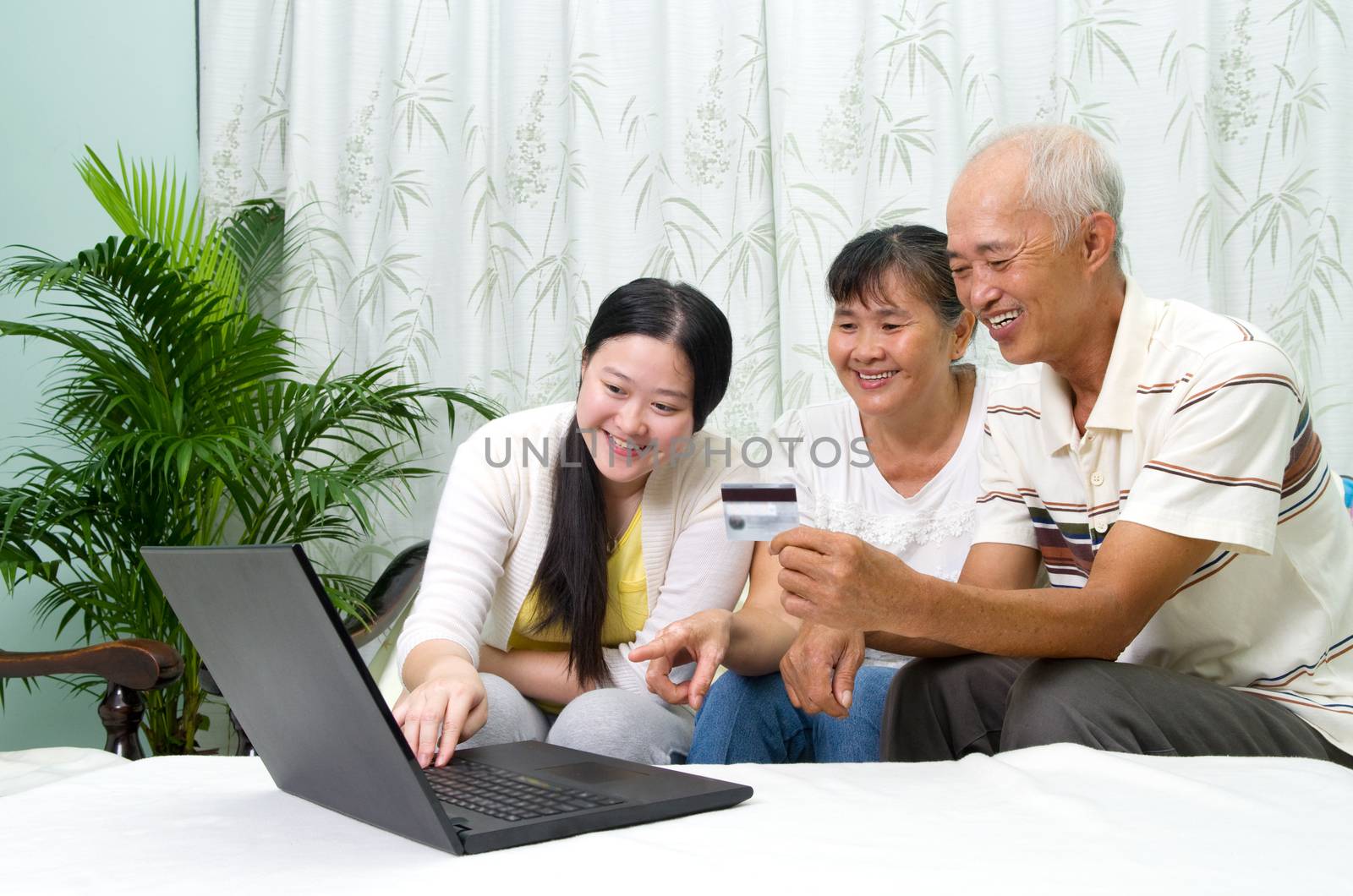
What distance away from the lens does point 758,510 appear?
3.78 feet

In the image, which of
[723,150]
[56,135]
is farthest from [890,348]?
[56,135]

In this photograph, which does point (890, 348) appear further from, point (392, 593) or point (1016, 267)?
point (392, 593)

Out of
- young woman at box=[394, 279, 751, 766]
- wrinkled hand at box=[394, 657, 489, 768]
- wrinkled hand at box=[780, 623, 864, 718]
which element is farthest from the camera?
young woman at box=[394, 279, 751, 766]

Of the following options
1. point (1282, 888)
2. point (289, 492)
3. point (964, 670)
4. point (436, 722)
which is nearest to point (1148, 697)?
point (964, 670)

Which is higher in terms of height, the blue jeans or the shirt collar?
the shirt collar

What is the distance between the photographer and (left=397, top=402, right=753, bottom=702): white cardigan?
1688mm

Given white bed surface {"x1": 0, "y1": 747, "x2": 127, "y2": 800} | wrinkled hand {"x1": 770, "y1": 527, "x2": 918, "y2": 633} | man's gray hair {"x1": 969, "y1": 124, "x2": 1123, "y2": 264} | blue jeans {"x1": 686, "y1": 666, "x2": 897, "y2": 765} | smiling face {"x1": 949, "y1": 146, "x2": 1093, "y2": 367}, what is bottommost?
white bed surface {"x1": 0, "y1": 747, "x2": 127, "y2": 800}

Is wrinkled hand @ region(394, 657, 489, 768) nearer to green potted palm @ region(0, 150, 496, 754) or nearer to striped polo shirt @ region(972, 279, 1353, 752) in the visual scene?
striped polo shirt @ region(972, 279, 1353, 752)

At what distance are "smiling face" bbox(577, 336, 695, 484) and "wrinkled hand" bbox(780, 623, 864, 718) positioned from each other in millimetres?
412

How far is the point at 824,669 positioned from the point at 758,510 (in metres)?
0.34

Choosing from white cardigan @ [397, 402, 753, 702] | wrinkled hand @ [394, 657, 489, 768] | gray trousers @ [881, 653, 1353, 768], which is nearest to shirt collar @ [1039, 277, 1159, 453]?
gray trousers @ [881, 653, 1353, 768]

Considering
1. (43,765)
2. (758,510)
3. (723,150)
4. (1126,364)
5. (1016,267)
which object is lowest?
(43,765)

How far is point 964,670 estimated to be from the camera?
4.75ft

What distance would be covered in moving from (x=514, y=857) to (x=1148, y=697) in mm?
798
